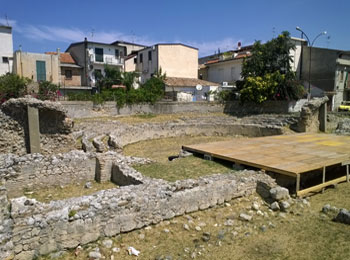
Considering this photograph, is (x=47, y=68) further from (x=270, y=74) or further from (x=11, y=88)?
(x=270, y=74)

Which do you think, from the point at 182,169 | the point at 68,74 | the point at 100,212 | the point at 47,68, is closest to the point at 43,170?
the point at 100,212

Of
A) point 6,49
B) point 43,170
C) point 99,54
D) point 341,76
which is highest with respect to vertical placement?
point 99,54

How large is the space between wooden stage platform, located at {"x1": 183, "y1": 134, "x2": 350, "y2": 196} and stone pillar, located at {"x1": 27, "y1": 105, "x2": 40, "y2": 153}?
7.18 m

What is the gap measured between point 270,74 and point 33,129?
24085mm

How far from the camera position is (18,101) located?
39.0 ft

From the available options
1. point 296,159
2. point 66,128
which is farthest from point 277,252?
point 66,128

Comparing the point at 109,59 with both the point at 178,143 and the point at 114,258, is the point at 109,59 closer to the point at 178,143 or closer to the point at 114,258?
the point at 178,143

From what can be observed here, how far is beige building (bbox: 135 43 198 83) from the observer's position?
4028 centimetres

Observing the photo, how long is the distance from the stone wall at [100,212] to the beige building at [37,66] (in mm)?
33135

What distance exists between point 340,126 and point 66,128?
2226 centimetres

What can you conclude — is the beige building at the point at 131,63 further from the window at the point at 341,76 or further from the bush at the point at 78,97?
the window at the point at 341,76

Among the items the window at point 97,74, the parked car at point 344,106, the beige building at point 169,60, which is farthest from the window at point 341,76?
the window at point 97,74

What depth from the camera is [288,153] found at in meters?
12.0

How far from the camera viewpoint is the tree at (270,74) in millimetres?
28438
